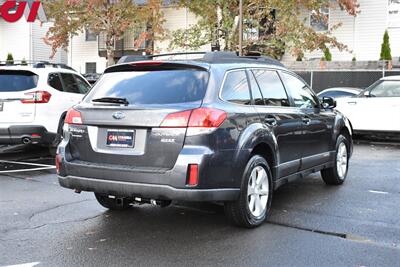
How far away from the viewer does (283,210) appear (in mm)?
6391

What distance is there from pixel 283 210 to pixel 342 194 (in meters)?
1.31

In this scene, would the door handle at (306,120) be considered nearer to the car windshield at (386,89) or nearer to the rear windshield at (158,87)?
the rear windshield at (158,87)

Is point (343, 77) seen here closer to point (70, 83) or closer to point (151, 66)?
point (70, 83)

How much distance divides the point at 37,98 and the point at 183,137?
5.73 metres

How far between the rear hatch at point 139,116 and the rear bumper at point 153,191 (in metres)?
0.18

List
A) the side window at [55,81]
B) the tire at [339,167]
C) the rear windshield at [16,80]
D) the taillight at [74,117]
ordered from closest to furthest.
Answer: the taillight at [74,117] < the tire at [339,167] < the rear windshield at [16,80] < the side window at [55,81]

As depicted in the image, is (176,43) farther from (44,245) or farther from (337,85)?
(44,245)

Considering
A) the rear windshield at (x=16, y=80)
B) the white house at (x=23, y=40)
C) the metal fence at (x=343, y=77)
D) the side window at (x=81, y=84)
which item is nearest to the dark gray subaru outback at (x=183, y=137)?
the rear windshield at (x=16, y=80)

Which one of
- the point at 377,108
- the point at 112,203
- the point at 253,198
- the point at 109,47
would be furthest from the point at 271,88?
the point at 109,47

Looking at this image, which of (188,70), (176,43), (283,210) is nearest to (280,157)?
(283,210)

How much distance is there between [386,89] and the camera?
13.1 meters

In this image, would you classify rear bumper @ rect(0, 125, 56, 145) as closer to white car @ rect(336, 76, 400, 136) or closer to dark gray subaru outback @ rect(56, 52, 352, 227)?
dark gray subaru outback @ rect(56, 52, 352, 227)

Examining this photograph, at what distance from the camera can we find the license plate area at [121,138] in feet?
16.9

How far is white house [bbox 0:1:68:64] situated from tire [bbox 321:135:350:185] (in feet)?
106
